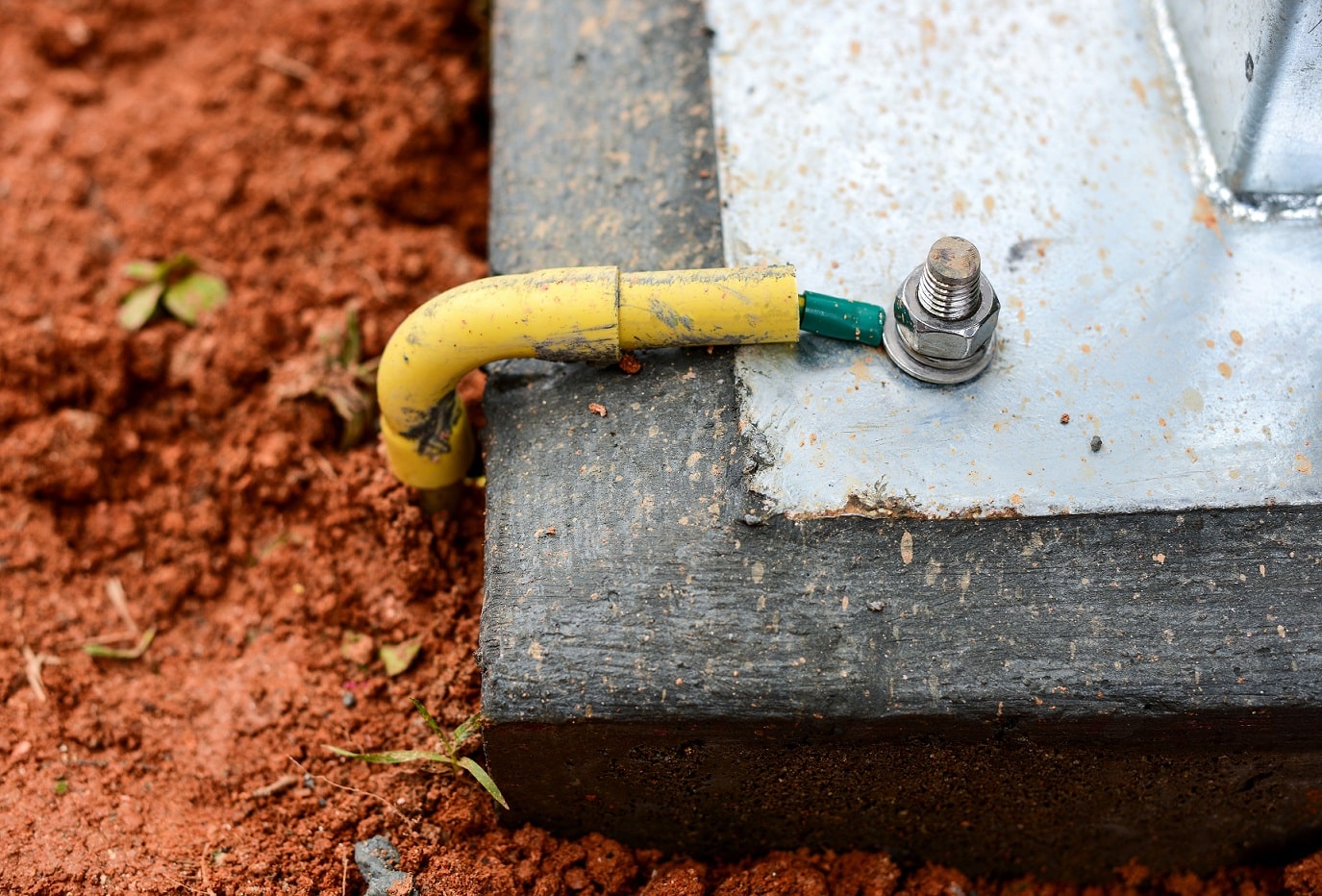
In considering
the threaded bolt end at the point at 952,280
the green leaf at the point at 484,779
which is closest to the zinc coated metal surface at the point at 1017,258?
the threaded bolt end at the point at 952,280

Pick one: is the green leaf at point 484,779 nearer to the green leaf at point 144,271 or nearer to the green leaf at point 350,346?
the green leaf at point 350,346

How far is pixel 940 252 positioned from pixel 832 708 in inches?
26.1

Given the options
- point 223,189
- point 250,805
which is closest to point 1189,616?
point 250,805

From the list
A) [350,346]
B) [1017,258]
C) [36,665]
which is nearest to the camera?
[1017,258]

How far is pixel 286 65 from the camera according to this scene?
2879 mm

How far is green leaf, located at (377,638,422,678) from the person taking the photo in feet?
6.59

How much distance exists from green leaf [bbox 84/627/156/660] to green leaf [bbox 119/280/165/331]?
0.71m

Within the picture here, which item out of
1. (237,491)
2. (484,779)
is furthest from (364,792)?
(237,491)

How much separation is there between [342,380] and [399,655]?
0.61 metres

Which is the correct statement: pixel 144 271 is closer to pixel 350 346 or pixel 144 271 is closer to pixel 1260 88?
pixel 350 346

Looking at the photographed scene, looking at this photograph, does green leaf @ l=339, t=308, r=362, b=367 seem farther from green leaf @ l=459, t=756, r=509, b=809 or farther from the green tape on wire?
the green tape on wire

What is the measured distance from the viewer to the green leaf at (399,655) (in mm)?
2008

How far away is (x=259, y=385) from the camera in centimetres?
241

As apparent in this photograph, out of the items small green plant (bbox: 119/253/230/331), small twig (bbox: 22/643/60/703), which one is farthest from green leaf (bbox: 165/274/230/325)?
small twig (bbox: 22/643/60/703)
